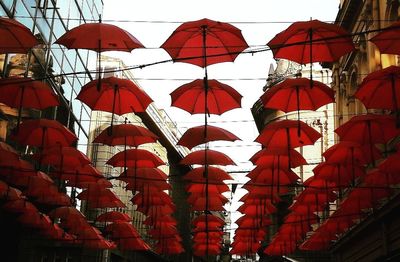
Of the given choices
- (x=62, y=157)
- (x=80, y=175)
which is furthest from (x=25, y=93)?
(x=80, y=175)

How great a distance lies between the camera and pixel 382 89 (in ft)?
40.7

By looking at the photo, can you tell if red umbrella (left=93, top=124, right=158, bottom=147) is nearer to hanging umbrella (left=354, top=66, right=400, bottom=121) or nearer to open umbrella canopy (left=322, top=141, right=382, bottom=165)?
open umbrella canopy (left=322, top=141, right=382, bottom=165)

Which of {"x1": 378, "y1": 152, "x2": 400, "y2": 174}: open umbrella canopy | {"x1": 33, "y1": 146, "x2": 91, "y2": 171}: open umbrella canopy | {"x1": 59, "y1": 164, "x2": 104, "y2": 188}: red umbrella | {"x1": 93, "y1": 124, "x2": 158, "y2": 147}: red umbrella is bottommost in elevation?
{"x1": 378, "y1": 152, "x2": 400, "y2": 174}: open umbrella canopy

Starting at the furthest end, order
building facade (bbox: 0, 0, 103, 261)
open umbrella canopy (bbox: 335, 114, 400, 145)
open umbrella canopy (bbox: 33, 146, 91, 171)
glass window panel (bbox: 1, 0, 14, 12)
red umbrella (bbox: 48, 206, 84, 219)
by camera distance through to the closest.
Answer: red umbrella (bbox: 48, 206, 84, 219)
building facade (bbox: 0, 0, 103, 261)
glass window panel (bbox: 1, 0, 14, 12)
open umbrella canopy (bbox: 33, 146, 91, 171)
open umbrella canopy (bbox: 335, 114, 400, 145)

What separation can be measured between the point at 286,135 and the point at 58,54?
13164 millimetres

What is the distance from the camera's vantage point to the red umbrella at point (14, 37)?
1156cm

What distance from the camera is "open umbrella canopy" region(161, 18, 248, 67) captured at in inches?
468

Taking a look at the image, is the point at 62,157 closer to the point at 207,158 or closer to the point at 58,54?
the point at 207,158

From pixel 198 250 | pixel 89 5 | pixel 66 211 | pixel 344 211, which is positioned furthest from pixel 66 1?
pixel 344 211

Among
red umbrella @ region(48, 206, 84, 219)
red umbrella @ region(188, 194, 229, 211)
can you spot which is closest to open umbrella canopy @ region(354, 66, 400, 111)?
red umbrella @ region(188, 194, 229, 211)

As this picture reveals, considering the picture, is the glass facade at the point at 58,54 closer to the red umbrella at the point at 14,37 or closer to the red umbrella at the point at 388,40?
the red umbrella at the point at 14,37

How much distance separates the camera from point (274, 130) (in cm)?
1484

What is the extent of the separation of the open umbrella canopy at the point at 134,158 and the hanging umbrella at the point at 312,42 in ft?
20.5

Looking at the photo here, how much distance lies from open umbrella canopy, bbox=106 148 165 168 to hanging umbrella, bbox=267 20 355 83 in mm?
6236
